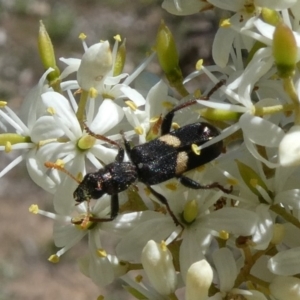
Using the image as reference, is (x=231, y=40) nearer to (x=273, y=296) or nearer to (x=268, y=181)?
(x=268, y=181)

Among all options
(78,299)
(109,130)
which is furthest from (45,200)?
(109,130)

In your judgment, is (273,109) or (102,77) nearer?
(273,109)

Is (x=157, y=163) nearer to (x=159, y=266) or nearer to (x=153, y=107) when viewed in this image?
(x=153, y=107)

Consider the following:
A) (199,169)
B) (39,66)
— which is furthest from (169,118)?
(39,66)

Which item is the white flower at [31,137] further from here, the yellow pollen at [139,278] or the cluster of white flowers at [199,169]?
the yellow pollen at [139,278]

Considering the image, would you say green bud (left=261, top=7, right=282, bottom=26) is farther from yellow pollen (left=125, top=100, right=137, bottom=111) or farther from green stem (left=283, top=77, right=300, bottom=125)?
yellow pollen (left=125, top=100, right=137, bottom=111)

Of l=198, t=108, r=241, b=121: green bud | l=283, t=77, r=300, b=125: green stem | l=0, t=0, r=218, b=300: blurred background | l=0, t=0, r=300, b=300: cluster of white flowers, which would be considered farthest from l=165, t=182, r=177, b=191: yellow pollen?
l=0, t=0, r=218, b=300: blurred background

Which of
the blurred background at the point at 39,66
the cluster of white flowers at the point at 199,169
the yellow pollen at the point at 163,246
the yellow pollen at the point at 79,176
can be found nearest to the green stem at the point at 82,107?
the cluster of white flowers at the point at 199,169
